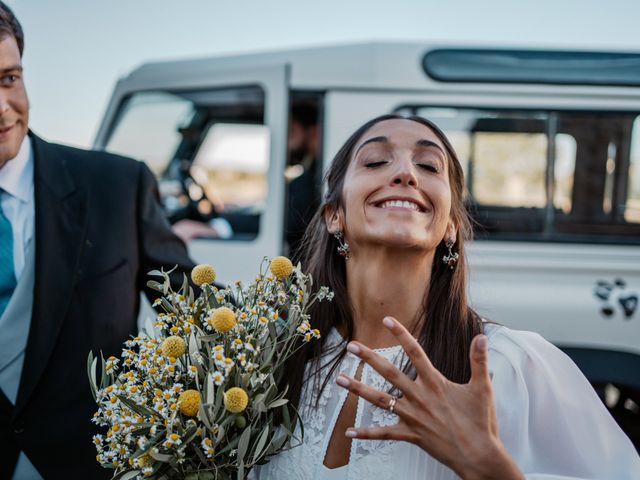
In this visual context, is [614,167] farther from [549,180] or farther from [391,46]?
[391,46]

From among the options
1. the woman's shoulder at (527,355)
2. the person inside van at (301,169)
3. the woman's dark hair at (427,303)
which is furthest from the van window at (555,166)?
the woman's shoulder at (527,355)

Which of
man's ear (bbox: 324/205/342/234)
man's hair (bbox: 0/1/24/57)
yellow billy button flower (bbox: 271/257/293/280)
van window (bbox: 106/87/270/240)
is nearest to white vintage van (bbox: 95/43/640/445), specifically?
van window (bbox: 106/87/270/240)

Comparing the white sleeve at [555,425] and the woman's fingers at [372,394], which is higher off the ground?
the woman's fingers at [372,394]

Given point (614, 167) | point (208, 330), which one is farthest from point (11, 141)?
point (614, 167)

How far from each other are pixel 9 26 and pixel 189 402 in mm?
1408

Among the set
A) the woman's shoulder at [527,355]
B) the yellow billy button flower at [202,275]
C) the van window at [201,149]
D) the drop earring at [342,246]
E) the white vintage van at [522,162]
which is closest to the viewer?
the yellow billy button flower at [202,275]

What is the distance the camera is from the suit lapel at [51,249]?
5.70ft

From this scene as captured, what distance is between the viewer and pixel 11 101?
1.88 metres

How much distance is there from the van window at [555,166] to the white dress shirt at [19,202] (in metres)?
2.14

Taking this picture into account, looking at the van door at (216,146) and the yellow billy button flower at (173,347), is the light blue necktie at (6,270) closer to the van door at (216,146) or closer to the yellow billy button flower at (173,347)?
the yellow billy button flower at (173,347)

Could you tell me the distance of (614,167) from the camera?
3.41 m

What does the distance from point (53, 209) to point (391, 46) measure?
2.18 m

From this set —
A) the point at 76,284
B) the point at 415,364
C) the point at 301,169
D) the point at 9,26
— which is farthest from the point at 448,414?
the point at 301,169

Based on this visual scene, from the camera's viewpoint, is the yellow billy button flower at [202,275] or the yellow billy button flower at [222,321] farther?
the yellow billy button flower at [202,275]
